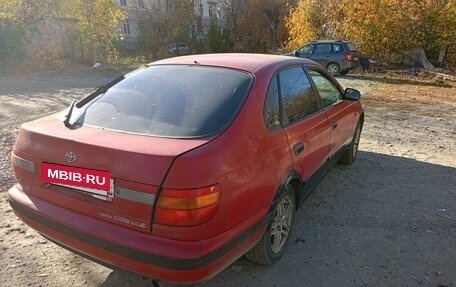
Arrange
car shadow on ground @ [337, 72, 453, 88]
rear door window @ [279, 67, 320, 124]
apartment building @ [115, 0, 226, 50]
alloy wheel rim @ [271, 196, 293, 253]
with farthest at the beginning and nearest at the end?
apartment building @ [115, 0, 226, 50] → car shadow on ground @ [337, 72, 453, 88] → rear door window @ [279, 67, 320, 124] → alloy wheel rim @ [271, 196, 293, 253]

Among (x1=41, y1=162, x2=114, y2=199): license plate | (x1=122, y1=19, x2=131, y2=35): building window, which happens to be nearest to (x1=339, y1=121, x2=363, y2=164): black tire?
(x1=41, y1=162, x2=114, y2=199): license plate

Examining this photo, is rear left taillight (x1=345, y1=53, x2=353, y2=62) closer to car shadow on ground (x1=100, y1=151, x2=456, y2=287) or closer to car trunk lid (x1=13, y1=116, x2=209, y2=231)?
car shadow on ground (x1=100, y1=151, x2=456, y2=287)

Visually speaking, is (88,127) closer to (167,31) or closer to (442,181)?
(442,181)

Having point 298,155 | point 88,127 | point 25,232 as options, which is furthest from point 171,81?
point 25,232

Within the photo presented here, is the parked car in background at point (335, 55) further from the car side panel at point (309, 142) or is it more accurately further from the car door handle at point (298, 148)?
the car door handle at point (298, 148)

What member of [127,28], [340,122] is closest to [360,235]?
[340,122]

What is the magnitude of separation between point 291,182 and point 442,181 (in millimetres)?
2711

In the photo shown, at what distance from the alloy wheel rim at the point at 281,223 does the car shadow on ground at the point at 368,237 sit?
0.15 metres

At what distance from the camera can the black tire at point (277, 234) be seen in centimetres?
275

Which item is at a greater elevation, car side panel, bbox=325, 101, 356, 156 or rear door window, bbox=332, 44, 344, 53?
rear door window, bbox=332, 44, 344, 53

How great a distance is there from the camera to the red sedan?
2031 mm

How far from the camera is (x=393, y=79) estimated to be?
15.9 meters

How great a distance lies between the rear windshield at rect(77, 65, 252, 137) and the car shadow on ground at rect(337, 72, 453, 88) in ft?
45.5

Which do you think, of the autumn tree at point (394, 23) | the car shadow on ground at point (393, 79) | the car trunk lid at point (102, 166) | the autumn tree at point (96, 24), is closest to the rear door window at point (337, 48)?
the car shadow on ground at point (393, 79)
